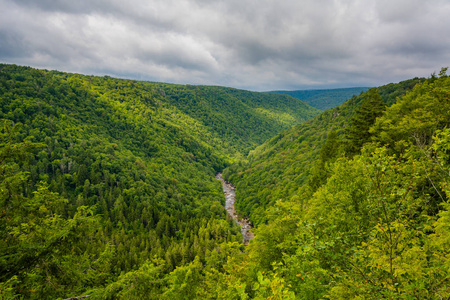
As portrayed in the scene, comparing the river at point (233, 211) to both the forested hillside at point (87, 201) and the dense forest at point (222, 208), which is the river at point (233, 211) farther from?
the forested hillside at point (87, 201)

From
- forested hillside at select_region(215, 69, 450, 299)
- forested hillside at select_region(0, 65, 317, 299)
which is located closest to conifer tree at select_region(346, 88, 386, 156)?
forested hillside at select_region(215, 69, 450, 299)

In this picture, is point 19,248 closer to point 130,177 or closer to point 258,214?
point 258,214

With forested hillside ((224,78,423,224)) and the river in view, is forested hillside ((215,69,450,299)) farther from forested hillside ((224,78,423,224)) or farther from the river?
forested hillside ((224,78,423,224))

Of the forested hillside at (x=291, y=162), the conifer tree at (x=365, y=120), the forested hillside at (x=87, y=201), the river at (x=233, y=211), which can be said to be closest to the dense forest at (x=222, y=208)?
the forested hillside at (x=87, y=201)

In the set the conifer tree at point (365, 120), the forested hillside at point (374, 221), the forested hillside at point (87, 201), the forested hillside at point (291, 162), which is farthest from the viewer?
the forested hillside at point (291, 162)

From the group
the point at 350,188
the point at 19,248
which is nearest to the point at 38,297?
the point at 19,248
